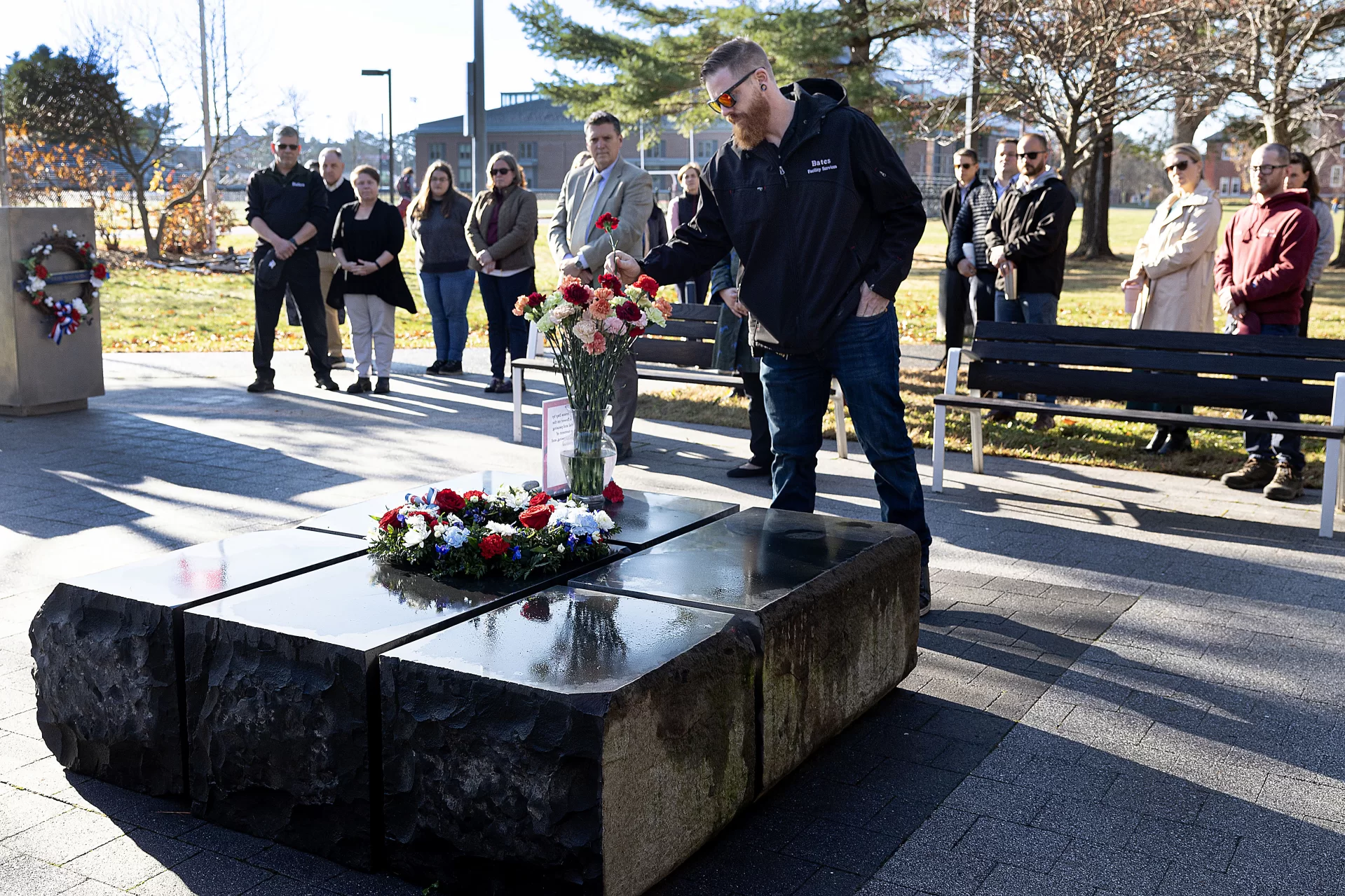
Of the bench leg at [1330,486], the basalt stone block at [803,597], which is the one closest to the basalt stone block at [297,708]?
the basalt stone block at [803,597]

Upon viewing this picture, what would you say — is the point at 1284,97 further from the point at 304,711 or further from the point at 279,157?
the point at 304,711

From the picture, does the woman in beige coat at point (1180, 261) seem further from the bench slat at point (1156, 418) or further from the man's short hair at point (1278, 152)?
the bench slat at point (1156, 418)

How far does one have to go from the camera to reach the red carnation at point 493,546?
3730 millimetres

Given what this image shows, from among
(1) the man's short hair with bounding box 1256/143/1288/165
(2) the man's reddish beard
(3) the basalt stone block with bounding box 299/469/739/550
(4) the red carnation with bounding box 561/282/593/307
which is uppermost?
(1) the man's short hair with bounding box 1256/143/1288/165

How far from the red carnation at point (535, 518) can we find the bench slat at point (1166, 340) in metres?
4.58

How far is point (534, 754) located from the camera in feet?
9.28

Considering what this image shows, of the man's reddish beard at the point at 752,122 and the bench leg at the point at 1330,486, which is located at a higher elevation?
the man's reddish beard at the point at 752,122

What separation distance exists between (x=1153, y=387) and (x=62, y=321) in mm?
7843

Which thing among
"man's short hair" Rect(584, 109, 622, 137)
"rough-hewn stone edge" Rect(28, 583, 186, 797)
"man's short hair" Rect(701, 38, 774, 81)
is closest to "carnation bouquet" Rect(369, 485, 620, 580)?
"rough-hewn stone edge" Rect(28, 583, 186, 797)

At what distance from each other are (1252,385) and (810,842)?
4800mm

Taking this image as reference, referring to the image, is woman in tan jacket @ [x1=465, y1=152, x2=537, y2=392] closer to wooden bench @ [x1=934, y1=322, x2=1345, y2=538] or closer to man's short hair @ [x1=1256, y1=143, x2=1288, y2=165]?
wooden bench @ [x1=934, y1=322, x2=1345, y2=538]

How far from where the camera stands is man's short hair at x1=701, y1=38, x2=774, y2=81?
4605mm

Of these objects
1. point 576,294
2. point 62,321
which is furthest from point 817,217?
point 62,321

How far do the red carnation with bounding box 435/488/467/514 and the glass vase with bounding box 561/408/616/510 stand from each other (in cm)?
70
